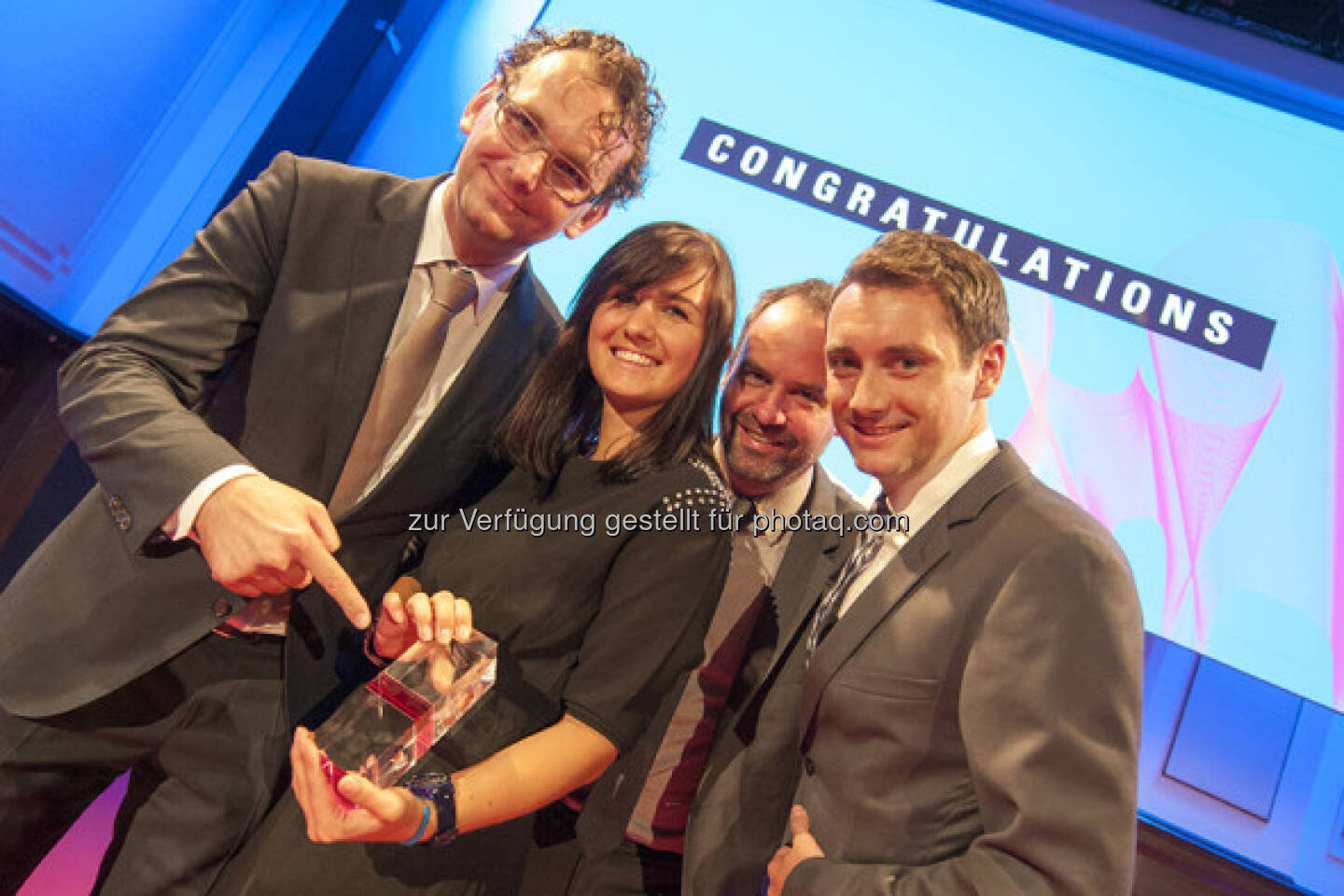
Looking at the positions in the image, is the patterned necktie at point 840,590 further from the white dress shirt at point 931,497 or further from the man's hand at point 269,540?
the man's hand at point 269,540

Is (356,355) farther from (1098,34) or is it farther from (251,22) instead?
(1098,34)

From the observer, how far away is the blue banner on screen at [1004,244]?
9.17 feet

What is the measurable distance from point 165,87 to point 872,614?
3284 millimetres

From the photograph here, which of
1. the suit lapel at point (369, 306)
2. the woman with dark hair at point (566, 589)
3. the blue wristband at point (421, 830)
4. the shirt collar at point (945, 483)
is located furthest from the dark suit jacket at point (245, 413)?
the shirt collar at point (945, 483)

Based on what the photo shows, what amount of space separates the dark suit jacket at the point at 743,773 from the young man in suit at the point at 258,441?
604 millimetres

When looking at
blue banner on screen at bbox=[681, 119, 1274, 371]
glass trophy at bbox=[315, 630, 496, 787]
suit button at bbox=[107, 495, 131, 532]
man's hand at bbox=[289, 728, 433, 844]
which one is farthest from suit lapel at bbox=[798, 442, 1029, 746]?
blue banner on screen at bbox=[681, 119, 1274, 371]

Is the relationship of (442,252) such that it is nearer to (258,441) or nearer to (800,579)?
(258,441)

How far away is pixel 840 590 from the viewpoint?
62.0 inches

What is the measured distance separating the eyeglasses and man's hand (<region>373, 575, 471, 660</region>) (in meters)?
0.83

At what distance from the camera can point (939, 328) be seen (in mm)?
1550

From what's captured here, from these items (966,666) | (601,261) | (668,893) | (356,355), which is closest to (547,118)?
(601,261)

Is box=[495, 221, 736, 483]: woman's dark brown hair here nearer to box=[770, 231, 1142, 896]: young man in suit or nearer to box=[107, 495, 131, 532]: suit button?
box=[770, 231, 1142, 896]: young man in suit

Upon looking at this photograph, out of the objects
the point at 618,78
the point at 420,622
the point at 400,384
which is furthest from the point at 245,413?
the point at 618,78

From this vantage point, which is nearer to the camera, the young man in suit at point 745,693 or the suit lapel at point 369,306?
the suit lapel at point 369,306
